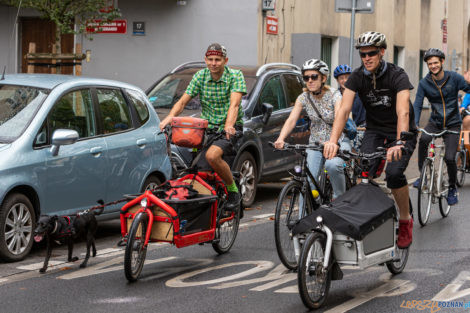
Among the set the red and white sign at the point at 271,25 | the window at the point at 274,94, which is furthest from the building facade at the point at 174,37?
the window at the point at 274,94

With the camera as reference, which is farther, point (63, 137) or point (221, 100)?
point (221, 100)

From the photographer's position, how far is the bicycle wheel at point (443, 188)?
10.8m

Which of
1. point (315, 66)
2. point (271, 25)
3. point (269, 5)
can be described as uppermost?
point (269, 5)

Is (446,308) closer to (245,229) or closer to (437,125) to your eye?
(245,229)

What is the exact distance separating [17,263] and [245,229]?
3034mm

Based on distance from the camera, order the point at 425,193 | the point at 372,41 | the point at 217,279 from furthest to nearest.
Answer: the point at 425,193, the point at 217,279, the point at 372,41

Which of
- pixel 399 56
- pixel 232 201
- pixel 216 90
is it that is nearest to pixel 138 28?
pixel 216 90

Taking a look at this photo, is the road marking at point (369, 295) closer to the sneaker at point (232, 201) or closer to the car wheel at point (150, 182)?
the sneaker at point (232, 201)

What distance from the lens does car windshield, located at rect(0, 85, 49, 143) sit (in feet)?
26.3

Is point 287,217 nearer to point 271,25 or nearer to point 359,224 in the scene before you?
point 359,224

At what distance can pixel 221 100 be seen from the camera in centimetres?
821

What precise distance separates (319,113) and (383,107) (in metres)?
1.14

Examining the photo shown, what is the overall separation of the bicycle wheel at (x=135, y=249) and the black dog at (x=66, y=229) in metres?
0.82

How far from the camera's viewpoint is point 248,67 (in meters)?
12.8
